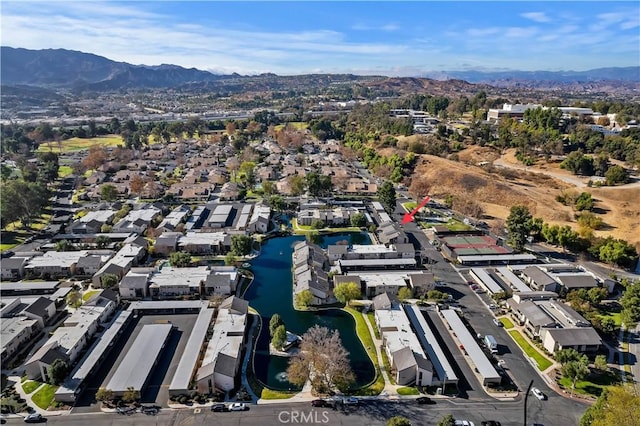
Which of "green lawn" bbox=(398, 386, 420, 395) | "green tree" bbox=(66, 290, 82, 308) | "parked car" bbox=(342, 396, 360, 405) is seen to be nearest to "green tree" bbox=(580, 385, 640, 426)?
"green lawn" bbox=(398, 386, 420, 395)

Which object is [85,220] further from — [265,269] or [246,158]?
[246,158]

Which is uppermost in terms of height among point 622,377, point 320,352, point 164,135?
point 164,135

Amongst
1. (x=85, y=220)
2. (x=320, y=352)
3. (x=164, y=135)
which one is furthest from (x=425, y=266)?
(x=164, y=135)

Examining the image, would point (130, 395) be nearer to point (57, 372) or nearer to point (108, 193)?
point (57, 372)

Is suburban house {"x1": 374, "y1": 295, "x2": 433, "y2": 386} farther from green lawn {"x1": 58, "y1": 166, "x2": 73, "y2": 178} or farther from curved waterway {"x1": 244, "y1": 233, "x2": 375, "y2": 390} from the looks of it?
green lawn {"x1": 58, "y1": 166, "x2": 73, "y2": 178}

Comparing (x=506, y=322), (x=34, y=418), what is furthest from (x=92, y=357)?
Answer: (x=506, y=322)

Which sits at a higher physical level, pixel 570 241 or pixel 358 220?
pixel 358 220
